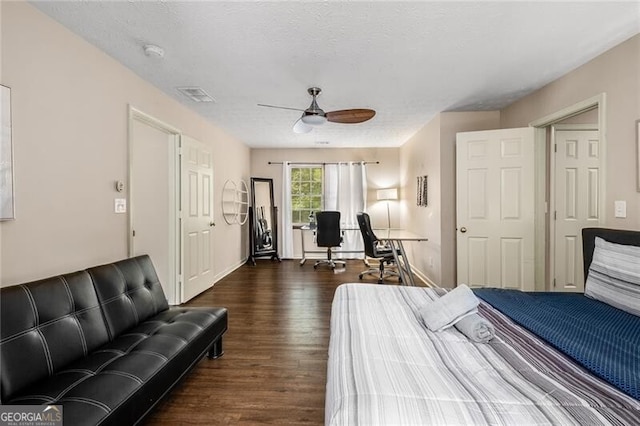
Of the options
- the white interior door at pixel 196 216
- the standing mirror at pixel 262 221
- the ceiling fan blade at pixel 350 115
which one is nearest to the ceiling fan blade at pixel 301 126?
the ceiling fan blade at pixel 350 115

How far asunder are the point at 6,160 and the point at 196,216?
2.28 metres

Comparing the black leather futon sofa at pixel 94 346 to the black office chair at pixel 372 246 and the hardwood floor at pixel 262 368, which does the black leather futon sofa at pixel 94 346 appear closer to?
the hardwood floor at pixel 262 368

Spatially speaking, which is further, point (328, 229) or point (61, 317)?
point (328, 229)

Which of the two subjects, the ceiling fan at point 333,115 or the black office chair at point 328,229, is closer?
the ceiling fan at point 333,115

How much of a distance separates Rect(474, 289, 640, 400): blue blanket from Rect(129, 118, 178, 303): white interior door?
335 cm

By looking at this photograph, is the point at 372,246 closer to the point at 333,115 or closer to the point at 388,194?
the point at 388,194

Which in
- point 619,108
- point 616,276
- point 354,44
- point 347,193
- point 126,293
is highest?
point 354,44

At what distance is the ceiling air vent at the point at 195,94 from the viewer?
10.2ft

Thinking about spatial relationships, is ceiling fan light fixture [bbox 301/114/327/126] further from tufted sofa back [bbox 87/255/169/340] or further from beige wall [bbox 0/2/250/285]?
tufted sofa back [bbox 87/255/169/340]

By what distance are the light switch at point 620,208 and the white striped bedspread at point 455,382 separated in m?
1.75

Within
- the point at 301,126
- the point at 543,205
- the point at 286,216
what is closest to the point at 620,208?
the point at 543,205

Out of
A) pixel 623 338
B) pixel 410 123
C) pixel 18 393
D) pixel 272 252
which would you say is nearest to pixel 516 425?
pixel 623 338

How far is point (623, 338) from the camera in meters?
1.31
